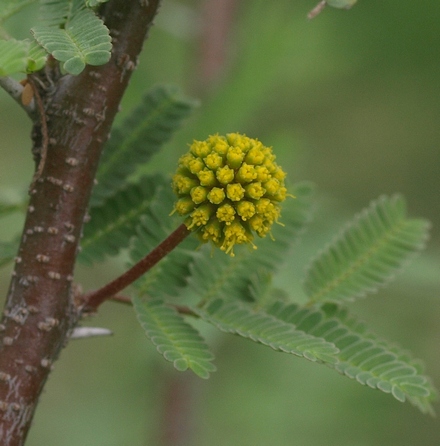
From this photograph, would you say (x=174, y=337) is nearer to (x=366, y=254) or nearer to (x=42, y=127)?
Answer: (x=42, y=127)

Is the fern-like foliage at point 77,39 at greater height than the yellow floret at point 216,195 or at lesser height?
greater

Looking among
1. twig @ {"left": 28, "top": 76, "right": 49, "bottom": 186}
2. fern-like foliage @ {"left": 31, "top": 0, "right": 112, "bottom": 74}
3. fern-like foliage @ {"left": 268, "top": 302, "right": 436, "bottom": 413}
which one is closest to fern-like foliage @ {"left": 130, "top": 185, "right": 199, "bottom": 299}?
fern-like foliage @ {"left": 268, "top": 302, "right": 436, "bottom": 413}

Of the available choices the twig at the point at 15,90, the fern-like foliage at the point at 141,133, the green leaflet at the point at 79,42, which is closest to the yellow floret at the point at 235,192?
the green leaflet at the point at 79,42

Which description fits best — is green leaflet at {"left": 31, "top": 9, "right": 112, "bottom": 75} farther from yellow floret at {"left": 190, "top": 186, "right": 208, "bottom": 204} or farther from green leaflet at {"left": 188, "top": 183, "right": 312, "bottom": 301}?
green leaflet at {"left": 188, "top": 183, "right": 312, "bottom": 301}

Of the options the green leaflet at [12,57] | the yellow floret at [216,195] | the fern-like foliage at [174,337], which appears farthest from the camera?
the fern-like foliage at [174,337]

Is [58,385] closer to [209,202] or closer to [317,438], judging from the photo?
[317,438]

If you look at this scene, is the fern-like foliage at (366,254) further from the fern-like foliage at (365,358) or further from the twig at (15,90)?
the twig at (15,90)
